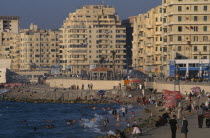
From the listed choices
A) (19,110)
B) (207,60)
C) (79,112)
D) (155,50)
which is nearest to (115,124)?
(79,112)

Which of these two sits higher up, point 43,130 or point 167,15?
point 167,15

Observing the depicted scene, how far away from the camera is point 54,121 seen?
90.9 meters

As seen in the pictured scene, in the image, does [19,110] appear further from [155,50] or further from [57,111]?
[155,50]

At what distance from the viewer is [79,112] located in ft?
344

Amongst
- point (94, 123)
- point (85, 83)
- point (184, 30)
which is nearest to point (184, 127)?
point (94, 123)

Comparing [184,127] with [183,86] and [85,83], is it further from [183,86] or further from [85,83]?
[85,83]

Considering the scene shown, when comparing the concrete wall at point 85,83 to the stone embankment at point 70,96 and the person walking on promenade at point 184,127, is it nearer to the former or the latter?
the stone embankment at point 70,96

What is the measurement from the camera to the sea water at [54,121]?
7400 cm

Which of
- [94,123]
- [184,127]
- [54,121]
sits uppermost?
[184,127]

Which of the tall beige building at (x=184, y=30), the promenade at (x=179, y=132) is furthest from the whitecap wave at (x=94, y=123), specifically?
the tall beige building at (x=184, y=30)

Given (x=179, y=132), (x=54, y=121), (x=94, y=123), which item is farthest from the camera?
(x=54, y=121)

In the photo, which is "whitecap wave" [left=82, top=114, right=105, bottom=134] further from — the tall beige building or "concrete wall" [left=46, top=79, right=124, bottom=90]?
"concrete wall" [left=46, top=79, right=124, bottom=90]

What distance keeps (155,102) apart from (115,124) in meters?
28.0

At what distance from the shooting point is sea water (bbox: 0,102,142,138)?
74000mm
